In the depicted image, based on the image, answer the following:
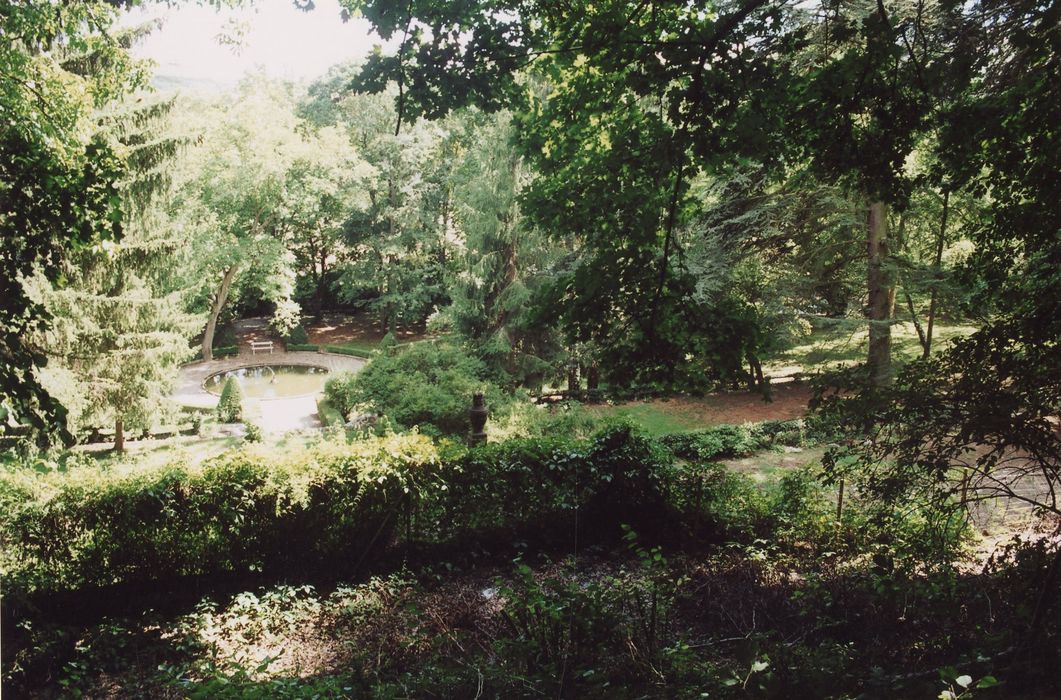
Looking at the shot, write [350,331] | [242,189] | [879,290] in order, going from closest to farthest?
[879,290] → [242,189] → [350,331]

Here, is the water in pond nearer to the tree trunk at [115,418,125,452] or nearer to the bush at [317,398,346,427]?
the bush at [317,398,346,427]

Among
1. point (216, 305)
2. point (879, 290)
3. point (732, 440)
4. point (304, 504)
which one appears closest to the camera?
point (304, 504)

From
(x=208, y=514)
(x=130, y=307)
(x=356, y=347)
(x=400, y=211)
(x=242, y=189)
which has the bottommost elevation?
(x=208, y=514)

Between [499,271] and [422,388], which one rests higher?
[499,271]

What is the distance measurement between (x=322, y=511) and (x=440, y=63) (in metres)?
5.07

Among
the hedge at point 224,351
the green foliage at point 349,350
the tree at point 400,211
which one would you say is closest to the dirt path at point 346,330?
the green foliage at point 349,350

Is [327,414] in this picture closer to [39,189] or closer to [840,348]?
[39,189]

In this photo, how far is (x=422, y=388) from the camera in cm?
1451

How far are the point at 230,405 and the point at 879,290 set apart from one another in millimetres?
18347

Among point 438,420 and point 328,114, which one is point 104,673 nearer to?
point 438,420

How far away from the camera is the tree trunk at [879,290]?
14.0 m

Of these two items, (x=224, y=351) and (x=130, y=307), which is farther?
(x=224, y=351)

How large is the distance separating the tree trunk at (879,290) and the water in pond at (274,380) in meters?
18.6

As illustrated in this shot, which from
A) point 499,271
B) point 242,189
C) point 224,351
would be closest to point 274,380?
point 224,351
